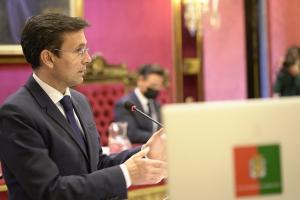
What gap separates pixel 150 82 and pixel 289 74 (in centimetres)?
245

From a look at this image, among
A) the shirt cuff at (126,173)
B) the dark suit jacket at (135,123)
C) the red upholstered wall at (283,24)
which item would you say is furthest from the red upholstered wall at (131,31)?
the shirt cuff at (126,173)

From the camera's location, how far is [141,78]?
5.07m

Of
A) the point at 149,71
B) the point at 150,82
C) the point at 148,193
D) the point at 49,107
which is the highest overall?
the point at 49,107

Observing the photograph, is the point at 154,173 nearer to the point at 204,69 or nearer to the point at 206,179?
the point at 206,179

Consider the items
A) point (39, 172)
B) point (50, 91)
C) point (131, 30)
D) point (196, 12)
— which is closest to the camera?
point (39, 172)

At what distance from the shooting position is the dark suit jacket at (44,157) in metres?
1.65

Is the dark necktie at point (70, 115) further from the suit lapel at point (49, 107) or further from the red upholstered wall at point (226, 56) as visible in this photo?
the red upholstered wall at point (226, 56)

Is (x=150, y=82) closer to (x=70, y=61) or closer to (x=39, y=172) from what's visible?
(x=70, y=61)

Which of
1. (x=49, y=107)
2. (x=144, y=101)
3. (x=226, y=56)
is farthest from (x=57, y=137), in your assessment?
(x=226, y=56)

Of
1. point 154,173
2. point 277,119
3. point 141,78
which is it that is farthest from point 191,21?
point 277,119

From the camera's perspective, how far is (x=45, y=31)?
189 centimetres

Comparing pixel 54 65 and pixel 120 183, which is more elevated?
pixel 54 65

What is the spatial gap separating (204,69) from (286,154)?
18.7 ft

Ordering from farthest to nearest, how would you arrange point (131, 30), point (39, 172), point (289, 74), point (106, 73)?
point (289, 74), point (131, 30), point (106, 73), point (39, 172)
